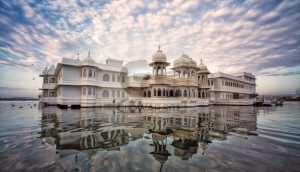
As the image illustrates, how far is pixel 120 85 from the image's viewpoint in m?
26.3

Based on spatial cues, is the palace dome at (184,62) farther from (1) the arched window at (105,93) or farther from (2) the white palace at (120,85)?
(1) the arched window at (105,93)

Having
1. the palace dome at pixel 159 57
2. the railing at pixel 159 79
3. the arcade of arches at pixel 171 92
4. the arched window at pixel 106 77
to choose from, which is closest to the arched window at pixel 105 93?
the arched window at pixel 106 77

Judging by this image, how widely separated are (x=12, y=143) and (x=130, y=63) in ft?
75.6

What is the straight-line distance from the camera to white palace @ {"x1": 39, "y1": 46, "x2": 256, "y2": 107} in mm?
21875

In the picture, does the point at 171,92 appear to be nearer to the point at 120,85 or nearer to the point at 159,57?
the point at 159,57

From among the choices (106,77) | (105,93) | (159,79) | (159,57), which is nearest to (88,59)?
(106,77)

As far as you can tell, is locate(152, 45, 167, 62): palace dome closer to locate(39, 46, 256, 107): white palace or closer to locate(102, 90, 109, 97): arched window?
locate(39, 46, 256, 107): white palace

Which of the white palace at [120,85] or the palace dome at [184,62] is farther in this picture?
the palace dome at [184,62]

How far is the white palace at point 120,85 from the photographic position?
71.8ft

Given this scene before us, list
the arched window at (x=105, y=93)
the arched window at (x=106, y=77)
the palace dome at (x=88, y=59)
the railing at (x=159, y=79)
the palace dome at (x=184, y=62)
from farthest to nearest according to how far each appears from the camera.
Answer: the palace dome at (x=184, y=62) < the arched window at (x=106, y=77) < the arched window at (x=105, y=93) < the railing at (x=159, y=79) < the palace dome at (x=88, y=59)

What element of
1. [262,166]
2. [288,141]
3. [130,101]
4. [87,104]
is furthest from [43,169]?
[130,101]

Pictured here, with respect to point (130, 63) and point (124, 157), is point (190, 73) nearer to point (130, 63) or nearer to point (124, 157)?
point (130, 63)

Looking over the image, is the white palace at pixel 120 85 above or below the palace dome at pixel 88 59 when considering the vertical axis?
below

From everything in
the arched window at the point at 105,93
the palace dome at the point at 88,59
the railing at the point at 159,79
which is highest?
the palace dome at the point at 88,59
